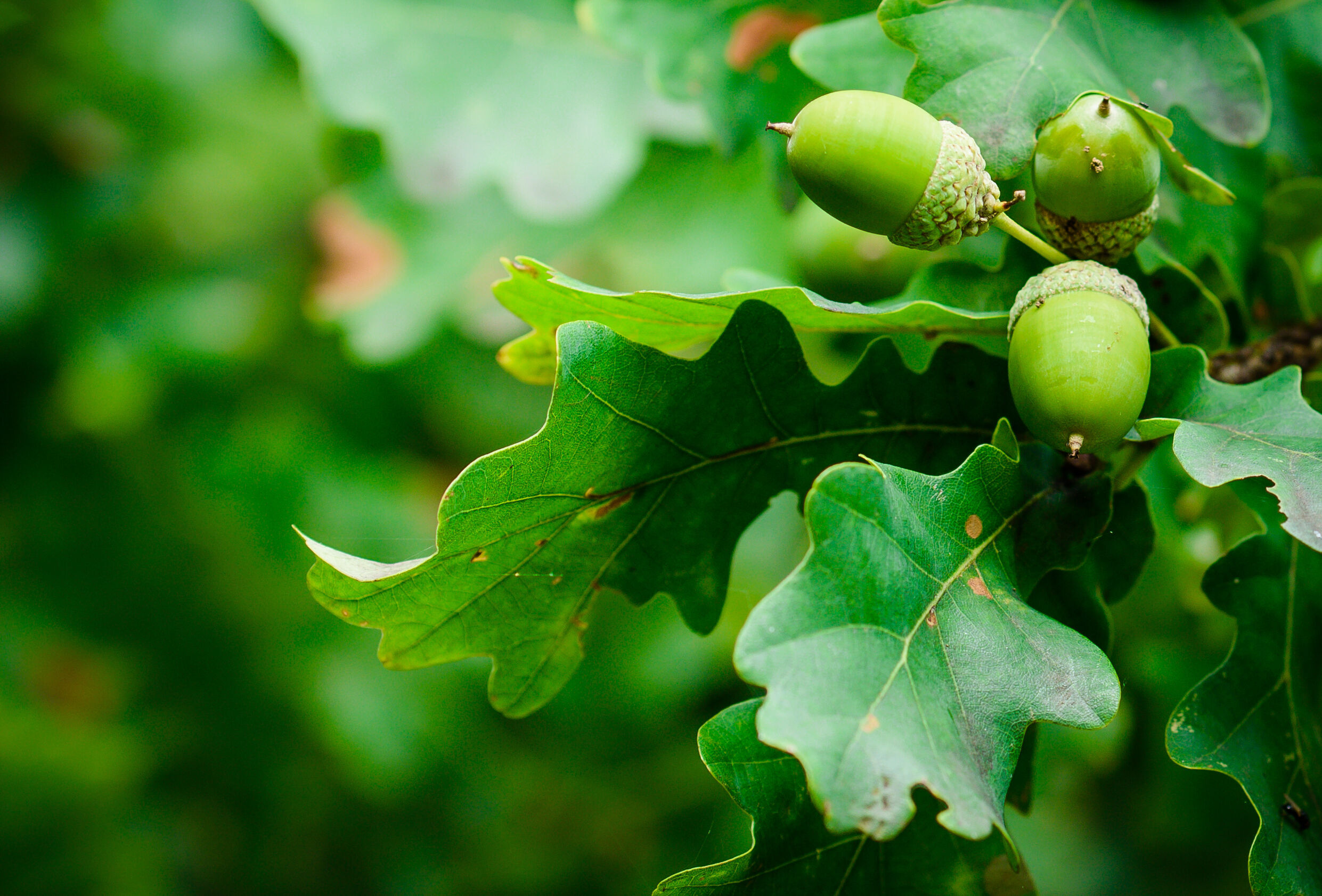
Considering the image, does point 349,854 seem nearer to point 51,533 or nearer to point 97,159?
point 51,533

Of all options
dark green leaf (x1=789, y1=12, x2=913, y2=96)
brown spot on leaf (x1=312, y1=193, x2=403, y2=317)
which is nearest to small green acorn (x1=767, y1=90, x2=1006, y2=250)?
dark green leaf (x1=789, y1=12, x2=913, y2=96)

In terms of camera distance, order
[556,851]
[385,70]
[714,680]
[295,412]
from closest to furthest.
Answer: [385,70]
[714,680]
[556,851]
[295,412]

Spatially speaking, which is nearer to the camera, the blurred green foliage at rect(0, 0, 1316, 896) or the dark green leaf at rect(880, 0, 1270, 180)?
the dark green leaf at rect(880, 0, 1270, 180)

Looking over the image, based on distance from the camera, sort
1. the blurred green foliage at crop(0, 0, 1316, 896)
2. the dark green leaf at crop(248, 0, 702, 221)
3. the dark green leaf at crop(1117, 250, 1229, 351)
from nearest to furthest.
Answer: the dark green leaf at crop(1117, 250, 1229, 351) < the dark green leaf at crop(248, 0, 702, 221) < the blurred green foliage at crop(0, 0, 1316, 896)

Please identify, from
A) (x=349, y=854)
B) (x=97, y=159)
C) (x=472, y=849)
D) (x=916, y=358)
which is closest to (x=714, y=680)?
(x=472, y=849)

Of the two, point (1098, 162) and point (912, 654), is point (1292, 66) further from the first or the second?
point (912, 654)

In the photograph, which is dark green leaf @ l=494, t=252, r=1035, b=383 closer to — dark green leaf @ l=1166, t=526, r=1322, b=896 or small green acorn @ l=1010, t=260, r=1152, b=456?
small green acorn @ l=1010, t=260, r=1152, b=456

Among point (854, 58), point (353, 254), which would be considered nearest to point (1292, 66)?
point (854, 58)
